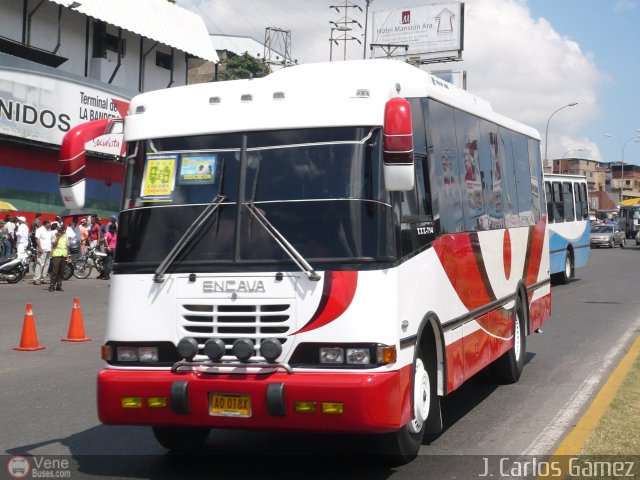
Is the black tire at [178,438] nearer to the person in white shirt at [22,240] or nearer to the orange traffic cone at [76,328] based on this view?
the orange traffic cone at [76,328]

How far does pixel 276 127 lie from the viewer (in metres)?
6.77

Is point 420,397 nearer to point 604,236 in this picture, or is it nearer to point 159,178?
point 159,178

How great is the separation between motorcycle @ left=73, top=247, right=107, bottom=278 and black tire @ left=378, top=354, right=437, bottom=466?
2324 centimetres

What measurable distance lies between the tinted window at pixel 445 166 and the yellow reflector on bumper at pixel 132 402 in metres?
2.87

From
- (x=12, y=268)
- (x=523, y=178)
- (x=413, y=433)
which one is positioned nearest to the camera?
(x=413, y=433)

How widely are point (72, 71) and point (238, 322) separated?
3548 centimetres

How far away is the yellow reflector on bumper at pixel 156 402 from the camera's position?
6.48 metres

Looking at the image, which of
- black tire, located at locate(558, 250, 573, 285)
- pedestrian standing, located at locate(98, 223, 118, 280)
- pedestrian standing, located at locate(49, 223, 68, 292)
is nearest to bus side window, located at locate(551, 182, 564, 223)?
black tire, located at locate(558, 250, 573, 285)

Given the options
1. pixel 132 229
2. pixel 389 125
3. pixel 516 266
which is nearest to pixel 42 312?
pixel 516 266

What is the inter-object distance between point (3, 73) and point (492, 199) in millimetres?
24135

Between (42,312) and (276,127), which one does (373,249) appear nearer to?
(276,127)

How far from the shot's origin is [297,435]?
8117mm

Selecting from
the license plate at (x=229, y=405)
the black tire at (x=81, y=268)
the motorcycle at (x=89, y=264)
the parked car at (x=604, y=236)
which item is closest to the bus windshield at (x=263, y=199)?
the license plate at (x=229, y=405)

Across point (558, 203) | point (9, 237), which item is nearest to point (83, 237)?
point (9, 237)
